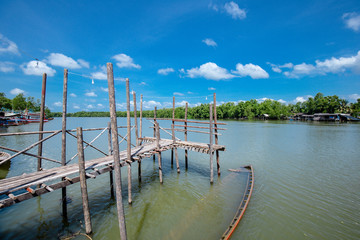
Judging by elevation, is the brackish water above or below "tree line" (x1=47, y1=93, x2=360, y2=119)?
below

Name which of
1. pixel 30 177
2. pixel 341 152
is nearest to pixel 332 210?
pixel 30 177

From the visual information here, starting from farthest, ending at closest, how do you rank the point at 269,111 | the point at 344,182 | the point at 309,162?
the point at 269,111 → the point at 309,162 → the point at 344,182

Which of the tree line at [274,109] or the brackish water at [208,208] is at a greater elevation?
the tree line at [274,109]

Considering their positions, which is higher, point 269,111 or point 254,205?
point 269,111

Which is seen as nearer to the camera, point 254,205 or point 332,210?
point 332,210

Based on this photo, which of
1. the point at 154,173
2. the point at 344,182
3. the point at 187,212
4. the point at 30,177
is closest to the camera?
the point at 30,177

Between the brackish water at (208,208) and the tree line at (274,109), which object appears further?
Answer: the tree line at (274,109)

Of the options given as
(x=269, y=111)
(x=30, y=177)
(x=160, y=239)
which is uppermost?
(x=269, y=111)

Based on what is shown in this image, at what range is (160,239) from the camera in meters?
5.82

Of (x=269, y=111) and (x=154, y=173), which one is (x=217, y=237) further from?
(x=269, y=111)

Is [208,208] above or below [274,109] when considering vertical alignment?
below

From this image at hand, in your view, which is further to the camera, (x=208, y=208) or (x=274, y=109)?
(x=274, y=109)

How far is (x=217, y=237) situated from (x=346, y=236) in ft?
16.0

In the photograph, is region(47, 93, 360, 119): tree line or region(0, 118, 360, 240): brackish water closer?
region(0, 118, 360, 240): brackish water
